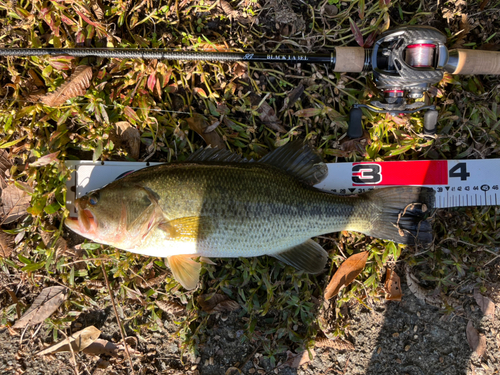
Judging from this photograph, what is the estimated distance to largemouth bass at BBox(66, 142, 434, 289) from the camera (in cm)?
226

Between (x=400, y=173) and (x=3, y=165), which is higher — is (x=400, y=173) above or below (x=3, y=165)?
below

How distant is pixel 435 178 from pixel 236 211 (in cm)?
176

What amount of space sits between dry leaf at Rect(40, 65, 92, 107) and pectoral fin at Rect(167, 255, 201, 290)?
152cm

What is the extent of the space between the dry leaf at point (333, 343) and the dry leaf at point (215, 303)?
76 centimetres

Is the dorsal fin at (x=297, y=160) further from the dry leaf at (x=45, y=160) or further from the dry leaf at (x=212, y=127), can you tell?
the dry leaf at (x=45, y=160)

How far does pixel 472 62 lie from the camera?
253 centimetres

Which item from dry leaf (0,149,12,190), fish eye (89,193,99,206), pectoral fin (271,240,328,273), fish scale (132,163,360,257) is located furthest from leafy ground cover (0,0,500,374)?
fish eye (89,193,99,206)

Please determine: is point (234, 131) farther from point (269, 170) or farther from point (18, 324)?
point (18, 324)

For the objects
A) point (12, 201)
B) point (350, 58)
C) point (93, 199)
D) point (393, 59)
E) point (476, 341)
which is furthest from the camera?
point (476, 341)

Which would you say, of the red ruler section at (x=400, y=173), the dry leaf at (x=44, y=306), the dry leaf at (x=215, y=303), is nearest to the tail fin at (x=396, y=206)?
the red ruler section at (x=400, y=173)

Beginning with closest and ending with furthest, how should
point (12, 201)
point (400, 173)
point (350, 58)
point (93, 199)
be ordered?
point (93, 199) < point (350, 58) < point (12, 201) < point (400, 173)

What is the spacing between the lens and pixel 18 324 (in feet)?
8.86

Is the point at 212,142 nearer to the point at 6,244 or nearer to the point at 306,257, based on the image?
the point at 306,257

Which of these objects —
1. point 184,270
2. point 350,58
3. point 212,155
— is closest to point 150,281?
point 184,270
